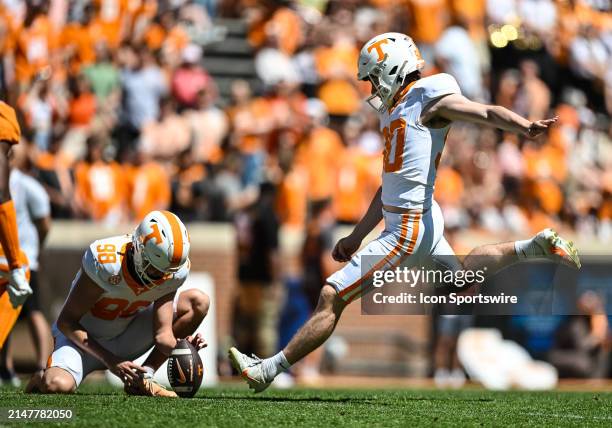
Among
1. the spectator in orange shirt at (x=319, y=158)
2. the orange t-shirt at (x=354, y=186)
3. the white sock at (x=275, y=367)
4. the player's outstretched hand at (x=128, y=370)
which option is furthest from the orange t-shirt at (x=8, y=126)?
the orange t-shirt at (x=354, y=186)

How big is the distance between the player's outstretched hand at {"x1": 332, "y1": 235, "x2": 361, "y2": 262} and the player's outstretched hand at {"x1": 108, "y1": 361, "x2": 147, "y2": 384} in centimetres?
145

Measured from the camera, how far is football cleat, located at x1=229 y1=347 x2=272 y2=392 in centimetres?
699

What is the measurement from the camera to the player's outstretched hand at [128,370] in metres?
6.99

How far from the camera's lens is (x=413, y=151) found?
22.9 feet

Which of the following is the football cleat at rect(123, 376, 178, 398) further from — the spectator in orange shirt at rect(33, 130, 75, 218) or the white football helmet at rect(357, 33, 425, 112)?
the spectator in orange shirt at rect(33, 130, 75, 218)

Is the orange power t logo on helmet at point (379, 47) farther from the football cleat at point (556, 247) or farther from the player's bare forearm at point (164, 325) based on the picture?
the player's bare forearm at point (164, 325)

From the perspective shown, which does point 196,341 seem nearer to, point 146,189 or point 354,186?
point 146,189

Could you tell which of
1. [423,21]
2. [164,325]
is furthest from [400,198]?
[423,21]

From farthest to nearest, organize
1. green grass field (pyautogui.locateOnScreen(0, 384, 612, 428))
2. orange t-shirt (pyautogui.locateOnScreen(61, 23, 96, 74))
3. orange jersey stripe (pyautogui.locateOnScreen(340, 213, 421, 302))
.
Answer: orange t-shirt (pyautogui.locateOnScreen(61, 23, 96, 74)) < orange jersey stripe (pyautogui.locateOnScreen(340, 213, 421, 302)) < green grass field (pyautogui.locateOnScreen(0, 384, 612, 428))

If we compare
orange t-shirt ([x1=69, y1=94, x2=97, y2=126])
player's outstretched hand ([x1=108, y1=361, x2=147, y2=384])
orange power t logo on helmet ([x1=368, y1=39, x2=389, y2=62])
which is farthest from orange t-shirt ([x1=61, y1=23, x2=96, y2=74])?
player's outstretched hand ([x1=108, y1=361, x2=147, y2=384])

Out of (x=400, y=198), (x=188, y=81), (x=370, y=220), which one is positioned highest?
(x=188, y=81)

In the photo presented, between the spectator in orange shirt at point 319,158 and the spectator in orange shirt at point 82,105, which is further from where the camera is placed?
the spectator in orange shirt at point 82,105

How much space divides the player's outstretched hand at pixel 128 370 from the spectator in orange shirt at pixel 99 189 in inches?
253

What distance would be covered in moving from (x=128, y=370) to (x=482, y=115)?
8.26 ft
